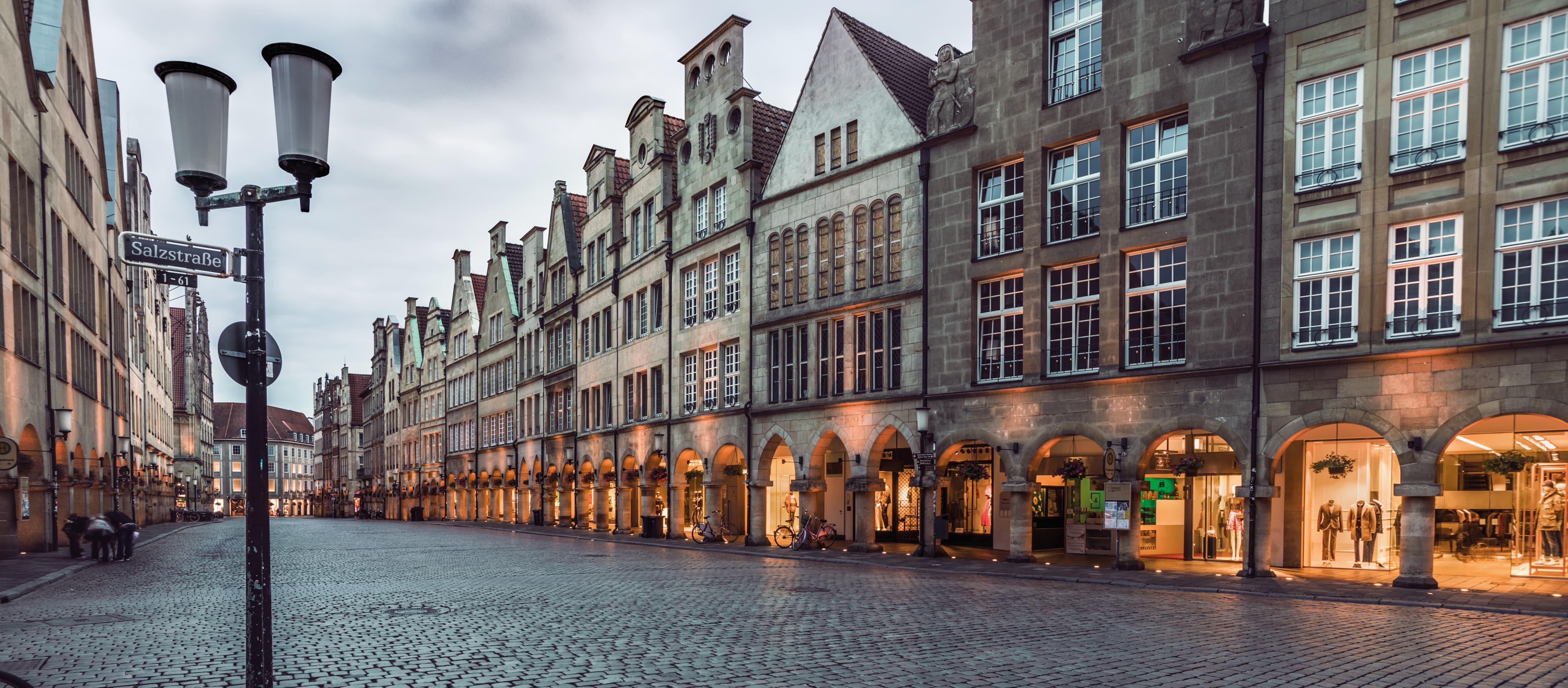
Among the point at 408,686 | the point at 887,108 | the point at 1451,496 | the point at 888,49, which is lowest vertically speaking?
the point at 408,686

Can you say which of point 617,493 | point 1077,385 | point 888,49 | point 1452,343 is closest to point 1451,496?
point 1452,343

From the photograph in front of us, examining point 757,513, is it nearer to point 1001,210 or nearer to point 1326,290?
point 1001,210

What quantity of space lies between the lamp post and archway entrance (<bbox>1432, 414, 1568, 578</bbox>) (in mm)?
18297

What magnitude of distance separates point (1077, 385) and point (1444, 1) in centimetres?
985

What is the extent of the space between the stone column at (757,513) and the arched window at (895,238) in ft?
27.6

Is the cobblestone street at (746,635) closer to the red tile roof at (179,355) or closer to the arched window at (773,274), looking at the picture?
the arched window at (773,274)

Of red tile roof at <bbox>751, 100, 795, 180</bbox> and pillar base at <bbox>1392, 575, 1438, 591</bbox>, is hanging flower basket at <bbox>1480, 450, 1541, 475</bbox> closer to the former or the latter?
pillar base at <bbox>1392, 575, 1438, 591</bbox>

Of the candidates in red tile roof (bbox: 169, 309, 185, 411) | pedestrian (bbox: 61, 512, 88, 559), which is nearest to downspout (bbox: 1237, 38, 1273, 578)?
pedestrian (bbox: 61, 512, 88, 559)

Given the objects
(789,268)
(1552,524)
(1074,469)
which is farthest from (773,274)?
(1552,524)

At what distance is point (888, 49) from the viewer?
30.9 metres

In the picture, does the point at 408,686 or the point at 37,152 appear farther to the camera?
the point at 37,152

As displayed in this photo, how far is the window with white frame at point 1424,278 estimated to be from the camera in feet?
58.1

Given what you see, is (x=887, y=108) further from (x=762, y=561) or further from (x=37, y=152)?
(x=37, y=152)

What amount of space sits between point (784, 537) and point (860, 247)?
28.9 feet
